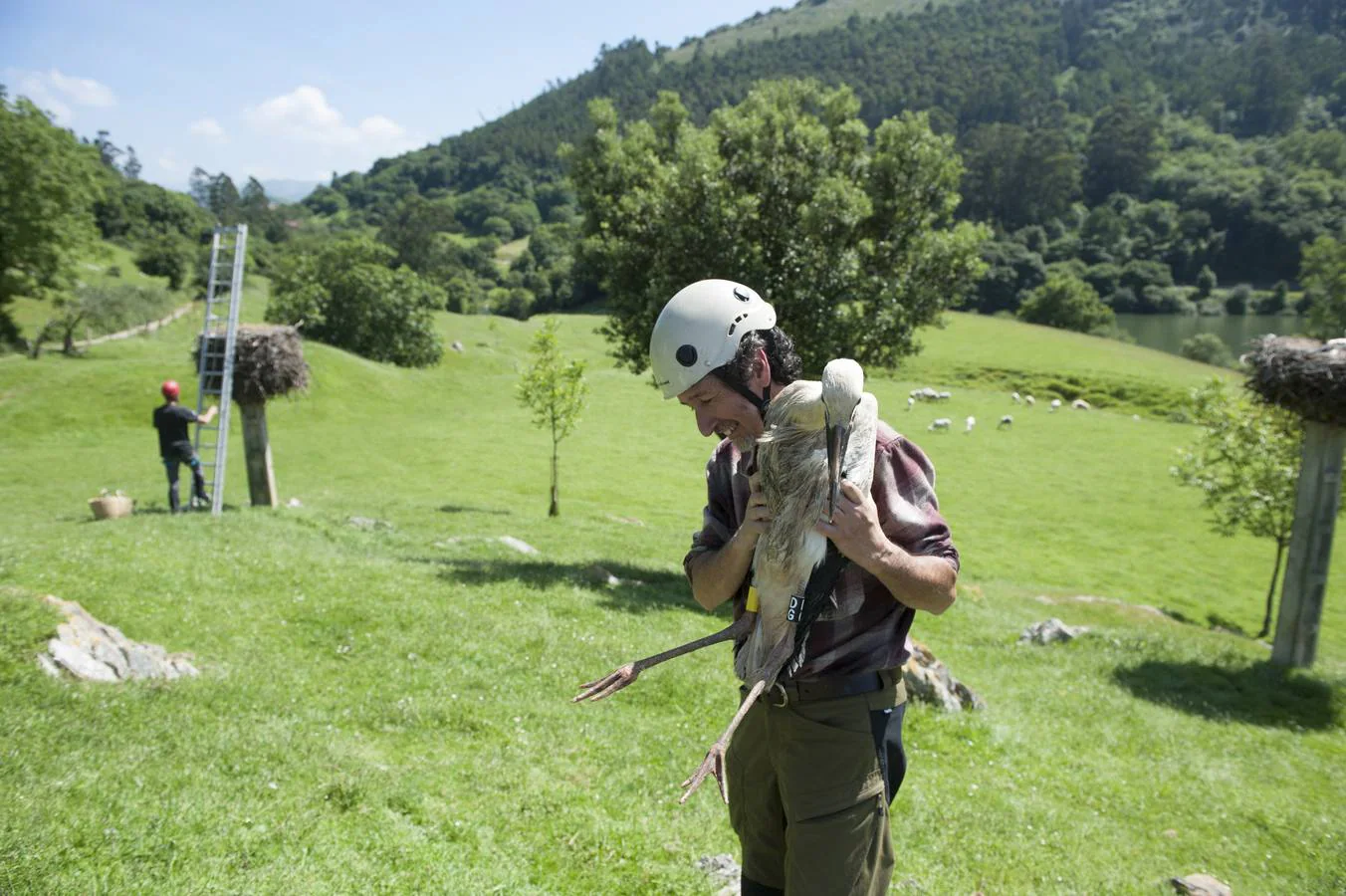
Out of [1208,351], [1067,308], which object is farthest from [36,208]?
[1067,308]

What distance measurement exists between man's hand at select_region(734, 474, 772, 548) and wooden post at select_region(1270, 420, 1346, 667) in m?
14.7

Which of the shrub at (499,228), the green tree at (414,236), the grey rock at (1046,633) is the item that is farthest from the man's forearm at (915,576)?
the shrub at (499,228)

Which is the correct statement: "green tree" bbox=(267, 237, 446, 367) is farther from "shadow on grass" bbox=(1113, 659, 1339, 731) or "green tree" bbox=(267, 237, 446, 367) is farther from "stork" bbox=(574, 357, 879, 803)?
"stork" bbox=(574, 357, 879, 803)

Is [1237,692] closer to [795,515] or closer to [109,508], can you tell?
[795,515]

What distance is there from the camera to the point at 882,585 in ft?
10.3

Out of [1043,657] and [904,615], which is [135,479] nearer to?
[1043,657]

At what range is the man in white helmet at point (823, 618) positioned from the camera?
3.05 m

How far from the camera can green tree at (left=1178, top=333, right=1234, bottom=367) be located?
83.5 m

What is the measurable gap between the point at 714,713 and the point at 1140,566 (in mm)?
25171

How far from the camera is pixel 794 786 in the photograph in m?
3.12

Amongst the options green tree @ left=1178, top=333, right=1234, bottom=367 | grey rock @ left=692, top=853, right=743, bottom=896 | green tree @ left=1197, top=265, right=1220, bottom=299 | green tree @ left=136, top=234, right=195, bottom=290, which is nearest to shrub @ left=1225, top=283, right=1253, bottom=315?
green tree @ left=1197, top=265, right=1220, bottom=299

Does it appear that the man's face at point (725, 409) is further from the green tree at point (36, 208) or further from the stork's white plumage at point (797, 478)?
the green tree at point (36, 208)

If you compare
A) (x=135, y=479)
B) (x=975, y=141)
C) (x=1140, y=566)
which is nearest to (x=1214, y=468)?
(x=1140, y=566)

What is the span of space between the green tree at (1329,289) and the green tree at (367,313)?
2601 inches
